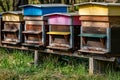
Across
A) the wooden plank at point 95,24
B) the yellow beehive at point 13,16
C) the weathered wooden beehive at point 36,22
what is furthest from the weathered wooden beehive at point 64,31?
the yellow beehive at point 13,16

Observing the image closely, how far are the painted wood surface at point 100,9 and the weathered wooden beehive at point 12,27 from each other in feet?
7.03

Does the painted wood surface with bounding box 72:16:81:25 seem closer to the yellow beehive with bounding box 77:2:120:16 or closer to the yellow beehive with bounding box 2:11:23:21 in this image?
the yellow beehive with bounding box 77:2:120:16

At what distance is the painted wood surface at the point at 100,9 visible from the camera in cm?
619

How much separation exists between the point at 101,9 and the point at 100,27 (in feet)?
1.14

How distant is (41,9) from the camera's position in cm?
753

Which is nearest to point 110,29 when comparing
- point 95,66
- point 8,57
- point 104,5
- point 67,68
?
point 104,5

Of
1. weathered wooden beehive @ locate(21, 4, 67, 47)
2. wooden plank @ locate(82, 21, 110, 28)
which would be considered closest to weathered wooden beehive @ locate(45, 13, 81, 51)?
weathered wooden beehive @ locate(21, 4, 67, 47)

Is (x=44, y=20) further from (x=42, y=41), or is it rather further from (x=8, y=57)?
(x=8, y=57)

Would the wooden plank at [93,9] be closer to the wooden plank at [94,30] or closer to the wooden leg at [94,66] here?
the wooden plank at [94,30]

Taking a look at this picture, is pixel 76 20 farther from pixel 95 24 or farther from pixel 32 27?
pixel 32 27

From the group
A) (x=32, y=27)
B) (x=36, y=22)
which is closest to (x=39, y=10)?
(x=36, y=22)

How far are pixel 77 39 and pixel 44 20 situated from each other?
941mm

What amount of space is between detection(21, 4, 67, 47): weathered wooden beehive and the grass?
20.3 inches

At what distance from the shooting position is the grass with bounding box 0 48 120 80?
6266 millimetres
